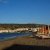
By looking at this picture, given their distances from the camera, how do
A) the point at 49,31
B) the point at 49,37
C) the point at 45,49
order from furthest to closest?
1. the point at 49,31
2. the point at 49,37
3. the point at 45,49

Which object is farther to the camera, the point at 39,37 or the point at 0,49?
the point at 39,37

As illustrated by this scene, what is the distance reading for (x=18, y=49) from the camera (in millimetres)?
23328

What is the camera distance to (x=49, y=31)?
1876 inches

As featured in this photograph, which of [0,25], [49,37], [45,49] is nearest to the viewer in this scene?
[45,49]

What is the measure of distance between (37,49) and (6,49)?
10.4 feet

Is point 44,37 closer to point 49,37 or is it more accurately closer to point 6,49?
point 49,37

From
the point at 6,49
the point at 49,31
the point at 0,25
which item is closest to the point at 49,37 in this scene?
the point at 49,31

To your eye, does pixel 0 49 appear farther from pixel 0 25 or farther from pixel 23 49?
pixel 0 25

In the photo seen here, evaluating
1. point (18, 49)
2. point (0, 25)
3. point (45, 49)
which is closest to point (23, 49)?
point (18, 49)

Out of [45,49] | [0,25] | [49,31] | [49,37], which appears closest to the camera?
[45,49]

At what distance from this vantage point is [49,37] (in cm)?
4059

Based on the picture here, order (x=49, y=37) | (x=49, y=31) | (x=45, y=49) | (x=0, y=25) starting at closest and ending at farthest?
1. (x=45, y=49)
2. (x=49, y=37)
3. (x=49, y=31)
4. (x=0, y=25)

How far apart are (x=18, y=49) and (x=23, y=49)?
0.55 metres

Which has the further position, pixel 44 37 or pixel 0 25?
pixel 0 25
